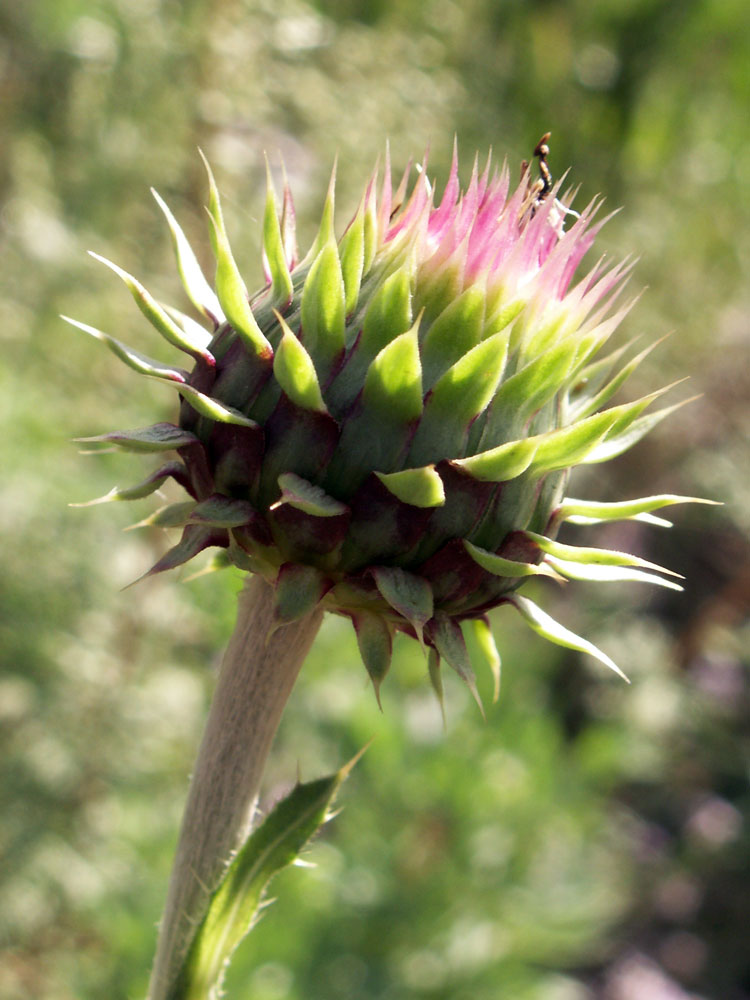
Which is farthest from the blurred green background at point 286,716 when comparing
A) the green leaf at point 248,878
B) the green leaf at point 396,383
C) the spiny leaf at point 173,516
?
the green leaf at point 396,383

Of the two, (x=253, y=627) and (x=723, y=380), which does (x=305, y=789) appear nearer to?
(x=253, y=627)

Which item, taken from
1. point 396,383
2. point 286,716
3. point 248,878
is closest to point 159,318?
point 396,383

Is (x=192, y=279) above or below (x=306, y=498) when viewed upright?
above

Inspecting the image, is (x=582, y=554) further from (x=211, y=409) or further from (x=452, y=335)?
(x=211, y=409)

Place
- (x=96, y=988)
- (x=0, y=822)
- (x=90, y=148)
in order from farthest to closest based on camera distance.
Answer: (x=90, y=148), (x=0, y=822), (x=96, y=988)

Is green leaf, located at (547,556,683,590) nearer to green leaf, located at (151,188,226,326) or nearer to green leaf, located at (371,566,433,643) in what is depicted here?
green leaf, located at (371,566,433,643)

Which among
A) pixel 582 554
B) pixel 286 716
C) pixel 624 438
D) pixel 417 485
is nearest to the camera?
pixel 417 485

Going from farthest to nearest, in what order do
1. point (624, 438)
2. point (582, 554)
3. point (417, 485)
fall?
point (624, 438)
point (582, 554)
point (417, 485)

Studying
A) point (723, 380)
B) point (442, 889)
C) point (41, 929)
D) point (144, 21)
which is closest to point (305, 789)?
point (442, 889)
